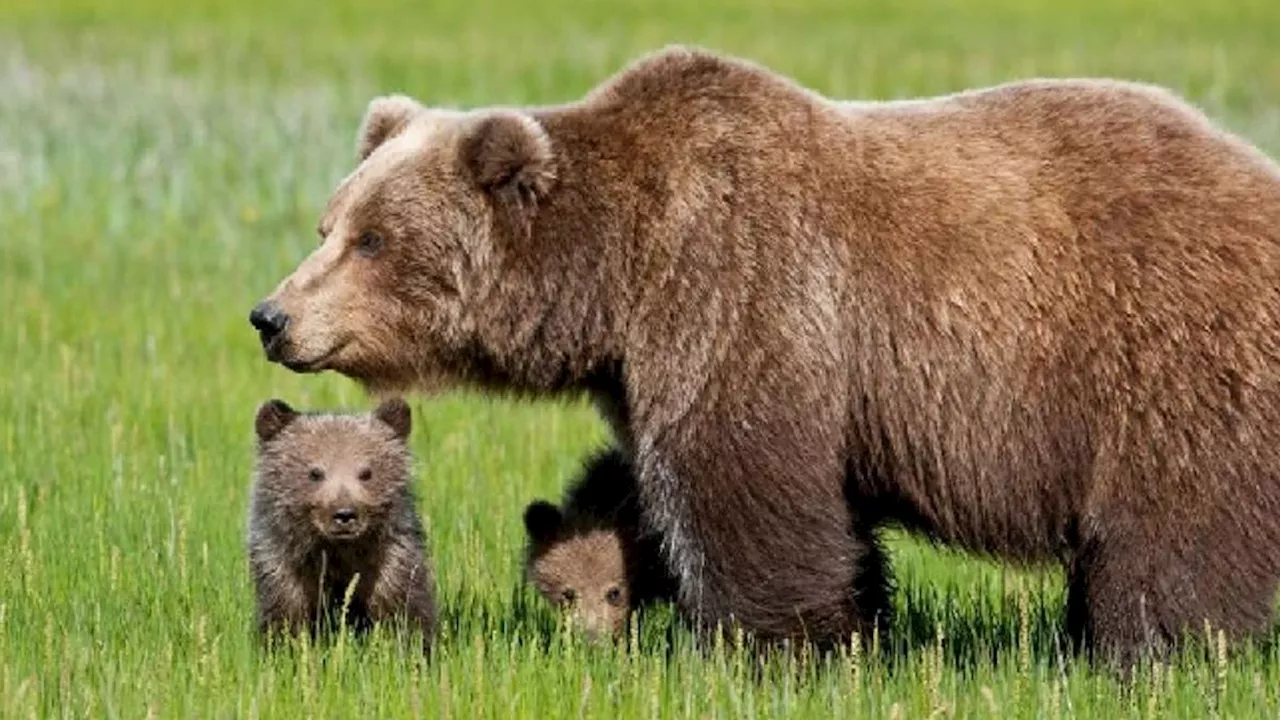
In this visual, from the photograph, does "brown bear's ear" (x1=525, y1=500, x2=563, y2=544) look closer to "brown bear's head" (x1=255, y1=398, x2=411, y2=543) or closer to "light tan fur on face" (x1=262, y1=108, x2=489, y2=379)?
"brown bear's head" (x1=255, y1=398, x2=411, y2=543)

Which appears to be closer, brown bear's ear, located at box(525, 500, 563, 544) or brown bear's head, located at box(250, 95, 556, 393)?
brown bear's head, located at box(250, 95, 556, 393)

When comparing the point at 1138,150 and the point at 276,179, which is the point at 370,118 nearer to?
the point at 1138,150

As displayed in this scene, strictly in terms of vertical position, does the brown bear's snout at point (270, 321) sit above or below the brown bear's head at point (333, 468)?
above

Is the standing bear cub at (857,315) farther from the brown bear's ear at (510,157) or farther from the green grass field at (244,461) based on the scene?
the green grass field at (244,461)

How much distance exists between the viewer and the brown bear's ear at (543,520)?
7977mm

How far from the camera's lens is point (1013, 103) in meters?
7.41

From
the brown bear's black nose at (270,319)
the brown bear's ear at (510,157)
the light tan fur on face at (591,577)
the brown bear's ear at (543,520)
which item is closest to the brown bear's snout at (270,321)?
the brown bear's black nose at (270,319)

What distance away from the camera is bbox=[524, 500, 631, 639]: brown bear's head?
7883 millimetres

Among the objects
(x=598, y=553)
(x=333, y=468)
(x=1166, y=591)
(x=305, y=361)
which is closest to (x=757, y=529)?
(x=598, y=553)

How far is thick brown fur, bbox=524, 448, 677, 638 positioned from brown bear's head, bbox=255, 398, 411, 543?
71cm

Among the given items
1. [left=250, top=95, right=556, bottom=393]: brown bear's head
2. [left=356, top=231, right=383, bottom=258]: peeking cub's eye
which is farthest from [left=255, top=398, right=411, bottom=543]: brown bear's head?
[left=356, top=231, right=383, bottom=258]: peeking cub's eye

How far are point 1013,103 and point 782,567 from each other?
1624 millimetres

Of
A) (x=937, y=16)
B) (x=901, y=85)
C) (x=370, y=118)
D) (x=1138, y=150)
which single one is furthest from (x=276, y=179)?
(x=937, y=16)

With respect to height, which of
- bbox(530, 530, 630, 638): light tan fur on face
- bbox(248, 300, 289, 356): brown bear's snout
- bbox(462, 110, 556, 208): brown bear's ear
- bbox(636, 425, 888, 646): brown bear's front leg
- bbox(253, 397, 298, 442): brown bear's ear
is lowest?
bbox(530, 530, 630, 638): light tan fur on face
